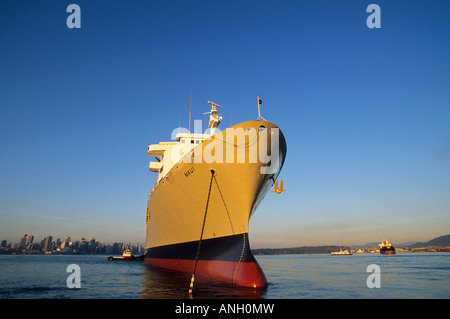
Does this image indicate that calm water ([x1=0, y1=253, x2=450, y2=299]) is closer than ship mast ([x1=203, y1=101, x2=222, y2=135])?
Yes

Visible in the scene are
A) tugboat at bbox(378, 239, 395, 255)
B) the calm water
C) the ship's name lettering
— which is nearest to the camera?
the calm water

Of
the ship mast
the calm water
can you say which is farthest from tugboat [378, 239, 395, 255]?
the ship mast

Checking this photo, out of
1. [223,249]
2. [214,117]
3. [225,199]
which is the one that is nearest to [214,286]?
[223,249]

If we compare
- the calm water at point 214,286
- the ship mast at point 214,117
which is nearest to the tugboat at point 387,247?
the calm water at point 214,286

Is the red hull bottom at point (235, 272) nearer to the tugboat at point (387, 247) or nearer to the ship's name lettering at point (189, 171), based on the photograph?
the ship's name lettering at point (189, 171)

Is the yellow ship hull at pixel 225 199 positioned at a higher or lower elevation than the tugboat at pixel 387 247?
higher

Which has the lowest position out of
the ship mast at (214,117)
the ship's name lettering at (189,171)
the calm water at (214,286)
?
the calm water at (214,286)

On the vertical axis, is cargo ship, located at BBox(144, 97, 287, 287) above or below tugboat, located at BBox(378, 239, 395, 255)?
above

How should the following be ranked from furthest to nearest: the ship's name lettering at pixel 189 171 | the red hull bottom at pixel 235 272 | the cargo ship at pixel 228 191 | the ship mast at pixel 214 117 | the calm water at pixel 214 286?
the ship mast at pixel 214 117 → the ship's name lettering at pixel 189 171 → the cargo ship at pixel 228 191 → the red hull bottom at pixel 235 272 → the calm water at pixel 214 286

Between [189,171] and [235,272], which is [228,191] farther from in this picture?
[235,272]

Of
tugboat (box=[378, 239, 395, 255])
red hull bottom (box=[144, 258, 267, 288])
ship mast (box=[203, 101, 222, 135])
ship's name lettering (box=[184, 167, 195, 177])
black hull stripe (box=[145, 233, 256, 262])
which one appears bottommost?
tugboat (box=[378, 239, 395, 255])

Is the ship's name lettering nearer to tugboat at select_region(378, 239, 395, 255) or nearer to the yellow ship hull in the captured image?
the yellow ship hull
